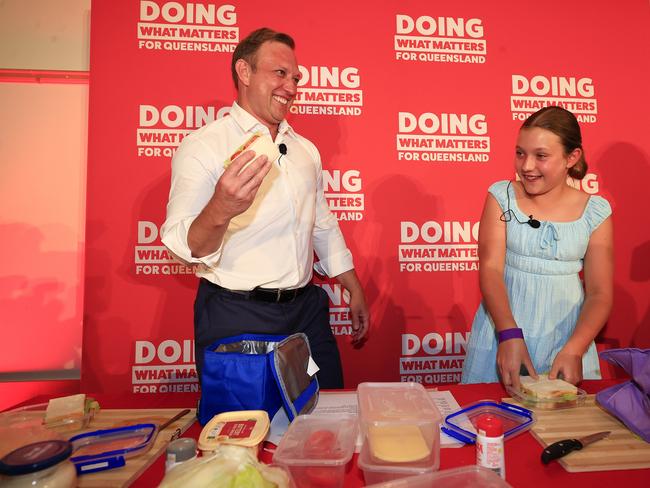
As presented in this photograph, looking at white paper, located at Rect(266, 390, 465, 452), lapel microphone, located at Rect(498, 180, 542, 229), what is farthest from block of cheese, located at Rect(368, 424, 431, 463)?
lapel microphone, located at Rect(498, 180, 542, 229)

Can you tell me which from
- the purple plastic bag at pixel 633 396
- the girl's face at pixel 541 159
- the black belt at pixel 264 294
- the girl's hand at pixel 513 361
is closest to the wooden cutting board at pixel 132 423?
the black belt at pixel 264 294

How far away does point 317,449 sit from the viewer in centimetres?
82

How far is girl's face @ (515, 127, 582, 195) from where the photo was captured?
5.23ft

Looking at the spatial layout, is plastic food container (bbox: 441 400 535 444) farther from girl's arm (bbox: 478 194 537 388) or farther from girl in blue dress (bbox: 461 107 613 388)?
girl in blue dress (bbox: 461 107 613 388)

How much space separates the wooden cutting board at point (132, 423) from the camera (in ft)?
2.64

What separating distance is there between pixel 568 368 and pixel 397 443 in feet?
2.67

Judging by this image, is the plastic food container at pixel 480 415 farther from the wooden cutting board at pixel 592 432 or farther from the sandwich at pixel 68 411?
the sandwich at pixel 68 411

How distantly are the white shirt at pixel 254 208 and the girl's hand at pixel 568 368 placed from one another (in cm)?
99

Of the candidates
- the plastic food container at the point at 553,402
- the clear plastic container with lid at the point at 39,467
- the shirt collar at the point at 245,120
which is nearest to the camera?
the clear plastic container with lid at the point at 39,467

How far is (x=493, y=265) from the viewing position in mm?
1619

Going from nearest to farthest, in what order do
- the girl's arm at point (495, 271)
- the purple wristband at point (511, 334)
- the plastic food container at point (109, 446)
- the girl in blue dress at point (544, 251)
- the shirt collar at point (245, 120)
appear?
the plastic food container at point (109, 446)
the purple wristband at point (511, 334)
the girl's arm at point (495, 271)
the girl in blue dress at point (544, 251)
the shirt collar at point (245, 120)

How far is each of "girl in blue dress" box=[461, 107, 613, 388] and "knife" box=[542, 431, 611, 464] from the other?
0.63m

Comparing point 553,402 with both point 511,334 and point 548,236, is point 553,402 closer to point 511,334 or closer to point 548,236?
point 511,334

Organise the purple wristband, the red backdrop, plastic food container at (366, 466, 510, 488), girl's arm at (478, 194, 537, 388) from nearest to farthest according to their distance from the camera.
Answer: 1. plastic food container at (366, 466, 510, 488)
2. the purple wristband
3. girl's arm at (478, 194, 537, 388)
4. the red backdrop
